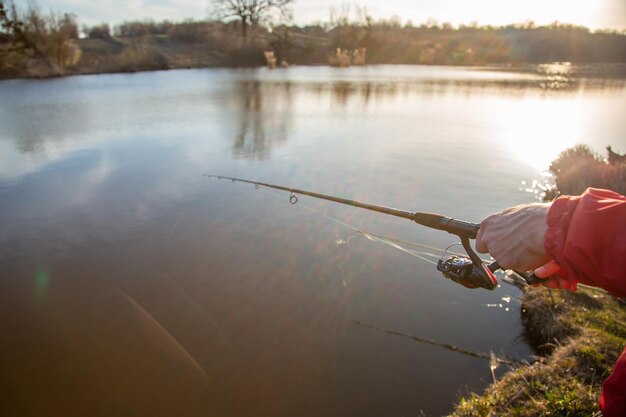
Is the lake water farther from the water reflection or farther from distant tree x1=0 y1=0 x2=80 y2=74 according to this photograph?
distant tree x1=0 y1=0 x2=80 y2=74

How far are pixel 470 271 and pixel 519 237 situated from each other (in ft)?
1.79

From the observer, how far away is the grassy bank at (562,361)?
332cm

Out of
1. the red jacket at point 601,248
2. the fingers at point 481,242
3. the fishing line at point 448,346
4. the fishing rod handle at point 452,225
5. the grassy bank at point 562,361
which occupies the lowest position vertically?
the fishing line at point 448,346

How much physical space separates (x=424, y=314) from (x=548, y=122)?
48.7 ft

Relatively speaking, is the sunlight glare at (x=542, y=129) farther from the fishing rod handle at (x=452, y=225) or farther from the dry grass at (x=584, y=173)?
the fishing rod handle at (x=452, y=225)

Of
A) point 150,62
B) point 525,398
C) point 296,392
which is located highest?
point 150,62

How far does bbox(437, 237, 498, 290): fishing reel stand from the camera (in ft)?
7.32

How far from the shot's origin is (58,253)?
21.5 feet

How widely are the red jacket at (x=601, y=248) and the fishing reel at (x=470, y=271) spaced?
0.61 m

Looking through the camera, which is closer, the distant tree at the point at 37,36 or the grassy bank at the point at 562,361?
the grassy bank at the point at 562,361

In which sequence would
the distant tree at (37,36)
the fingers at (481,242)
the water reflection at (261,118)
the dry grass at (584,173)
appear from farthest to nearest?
the distant tree at (37,36), the water reflection at (261,118), the dry grass at (584,173), the fingers at (481,242)

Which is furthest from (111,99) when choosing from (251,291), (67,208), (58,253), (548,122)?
(548,122)

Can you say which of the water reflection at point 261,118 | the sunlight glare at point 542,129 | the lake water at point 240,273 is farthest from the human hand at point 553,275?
the sunlight glare at point 542,129

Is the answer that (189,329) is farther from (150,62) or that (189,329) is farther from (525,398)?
(150,62)
